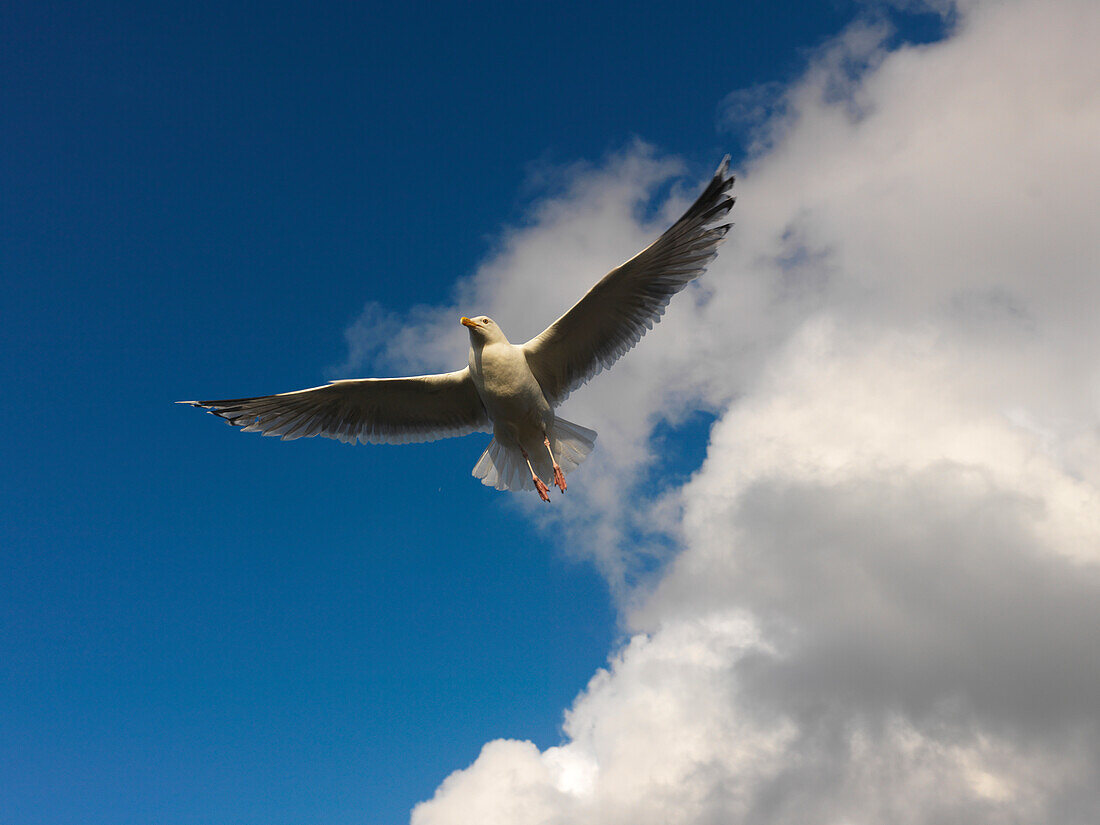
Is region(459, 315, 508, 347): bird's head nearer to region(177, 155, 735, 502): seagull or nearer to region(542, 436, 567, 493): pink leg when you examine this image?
region(177, 155, 735, 502): seagull

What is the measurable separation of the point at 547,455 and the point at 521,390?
1.41m

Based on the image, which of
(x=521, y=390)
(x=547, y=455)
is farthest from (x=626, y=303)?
(x=547, y=455)

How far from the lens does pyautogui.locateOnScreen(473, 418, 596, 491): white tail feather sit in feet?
40.1

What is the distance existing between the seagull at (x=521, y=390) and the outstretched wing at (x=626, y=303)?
0.01 metres

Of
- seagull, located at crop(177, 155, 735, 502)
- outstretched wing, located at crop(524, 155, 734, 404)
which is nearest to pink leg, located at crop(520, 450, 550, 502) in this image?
seagull, located at crop(177, 155, 735, 502)

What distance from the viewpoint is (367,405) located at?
12422 millimetres

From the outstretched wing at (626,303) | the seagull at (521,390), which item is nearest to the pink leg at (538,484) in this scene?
the seagull at (521,390)

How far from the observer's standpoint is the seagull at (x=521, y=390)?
428 inches

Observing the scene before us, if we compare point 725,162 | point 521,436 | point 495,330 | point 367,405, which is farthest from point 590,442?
point 725,162

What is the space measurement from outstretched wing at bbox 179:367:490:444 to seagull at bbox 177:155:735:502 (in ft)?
0.05

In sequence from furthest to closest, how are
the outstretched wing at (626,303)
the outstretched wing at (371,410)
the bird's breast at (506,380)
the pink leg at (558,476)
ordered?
the outstretched wing at (371,410) → the pink leg at (558,476) → the bird's breast at (506,380) → the outstretched wing at (626,303)

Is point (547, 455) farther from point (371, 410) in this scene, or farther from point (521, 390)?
point (371, 410)

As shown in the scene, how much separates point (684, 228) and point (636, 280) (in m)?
0.90

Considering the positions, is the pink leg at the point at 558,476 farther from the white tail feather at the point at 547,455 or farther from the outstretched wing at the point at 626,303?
the outstretched wing at the point at 626,303
